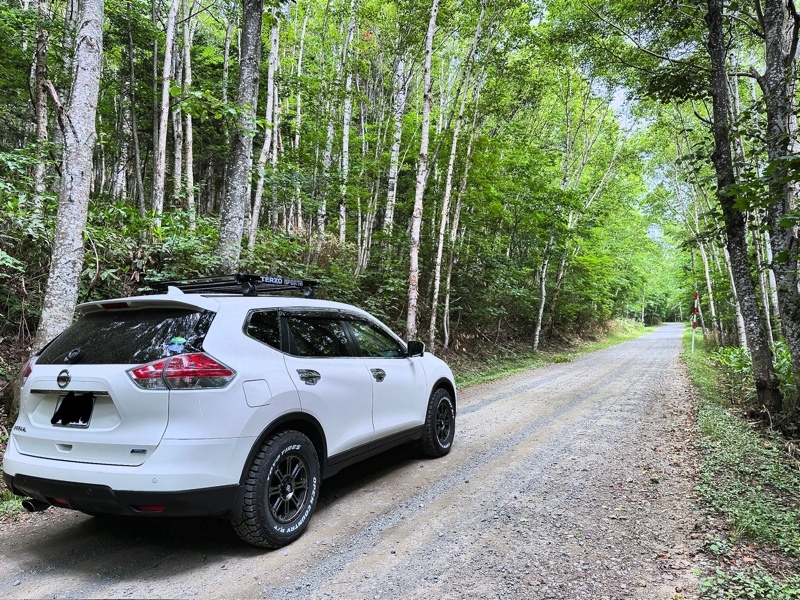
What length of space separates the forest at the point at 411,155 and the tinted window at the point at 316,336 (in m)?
3.00

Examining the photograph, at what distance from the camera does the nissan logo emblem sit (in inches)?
107

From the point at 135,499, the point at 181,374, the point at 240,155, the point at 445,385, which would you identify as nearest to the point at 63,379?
the point at 181,374

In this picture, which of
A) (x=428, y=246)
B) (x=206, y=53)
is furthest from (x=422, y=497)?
(x=206, y=53)

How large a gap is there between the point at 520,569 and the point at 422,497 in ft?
4.15

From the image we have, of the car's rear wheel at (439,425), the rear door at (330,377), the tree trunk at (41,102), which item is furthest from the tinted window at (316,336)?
the tree trunk at (41,102)

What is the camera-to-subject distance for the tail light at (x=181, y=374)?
2.57 metres

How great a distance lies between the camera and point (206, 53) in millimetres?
16594

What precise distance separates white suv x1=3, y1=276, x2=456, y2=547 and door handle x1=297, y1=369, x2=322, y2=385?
1 cm

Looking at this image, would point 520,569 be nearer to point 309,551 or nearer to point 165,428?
point 309,551

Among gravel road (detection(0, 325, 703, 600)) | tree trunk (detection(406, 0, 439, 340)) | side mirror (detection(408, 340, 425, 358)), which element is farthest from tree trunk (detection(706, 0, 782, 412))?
tree trunk (detection(406, 0, 439, 340))

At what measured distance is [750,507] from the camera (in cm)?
352

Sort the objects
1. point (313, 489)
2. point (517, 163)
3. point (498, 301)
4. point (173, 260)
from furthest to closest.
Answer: point (498, 301) → point (517, 163) → point (173, 260) → point (313, 489)

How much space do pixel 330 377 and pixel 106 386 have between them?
1.49m

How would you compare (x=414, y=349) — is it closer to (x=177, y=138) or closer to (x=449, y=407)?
(x=449, y=407)
